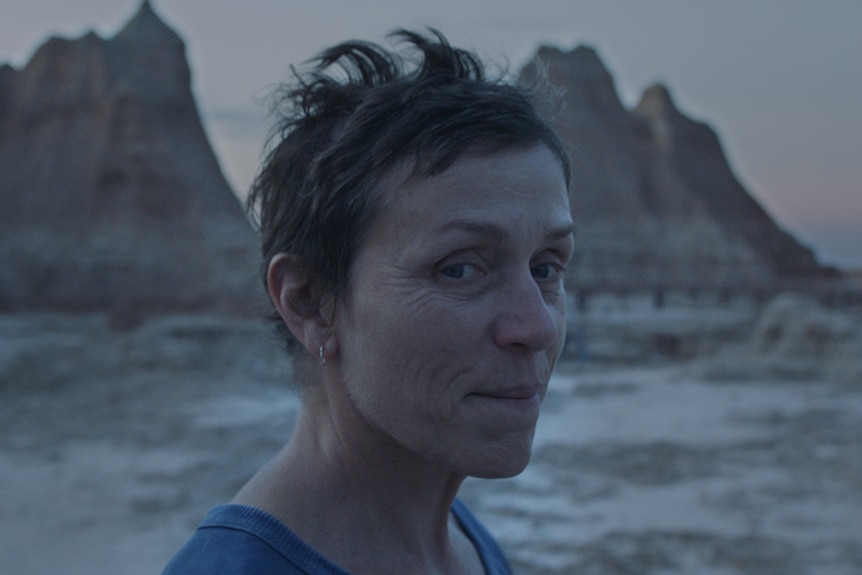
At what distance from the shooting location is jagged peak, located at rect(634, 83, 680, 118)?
177 feet

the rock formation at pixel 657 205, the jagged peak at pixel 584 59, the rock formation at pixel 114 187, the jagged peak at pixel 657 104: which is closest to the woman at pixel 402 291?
the rock formation at pixel 114 187

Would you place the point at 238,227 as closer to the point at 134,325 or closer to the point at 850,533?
the point at 134,325

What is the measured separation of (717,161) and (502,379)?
5666 centimetres

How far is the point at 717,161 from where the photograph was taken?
54.1 m

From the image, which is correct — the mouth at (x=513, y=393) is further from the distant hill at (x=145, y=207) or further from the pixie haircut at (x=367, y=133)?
the distant hill at (x=145, y=207)

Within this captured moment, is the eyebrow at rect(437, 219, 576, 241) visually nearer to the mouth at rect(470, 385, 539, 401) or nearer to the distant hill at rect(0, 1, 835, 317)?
the mouth at rect(470, 385, 539, 401)

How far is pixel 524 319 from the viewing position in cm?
118

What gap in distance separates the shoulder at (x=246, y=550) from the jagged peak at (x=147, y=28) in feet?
138

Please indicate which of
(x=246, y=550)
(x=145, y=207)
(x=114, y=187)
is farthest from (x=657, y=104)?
(x=246, y=550)

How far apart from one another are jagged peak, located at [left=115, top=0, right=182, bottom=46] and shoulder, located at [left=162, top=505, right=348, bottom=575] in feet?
138

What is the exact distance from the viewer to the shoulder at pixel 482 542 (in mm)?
1588

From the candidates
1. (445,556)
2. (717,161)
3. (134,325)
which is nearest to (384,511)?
(445,556)

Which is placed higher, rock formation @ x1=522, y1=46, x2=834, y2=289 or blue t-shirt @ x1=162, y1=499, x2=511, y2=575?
rock formation @ x1=522, y1=46, x2=834, y2=289

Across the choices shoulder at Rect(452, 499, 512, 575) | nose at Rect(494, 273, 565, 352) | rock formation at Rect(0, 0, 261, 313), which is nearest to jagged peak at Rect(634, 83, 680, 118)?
rock formation at Rect(0, 0, 261, 313)
